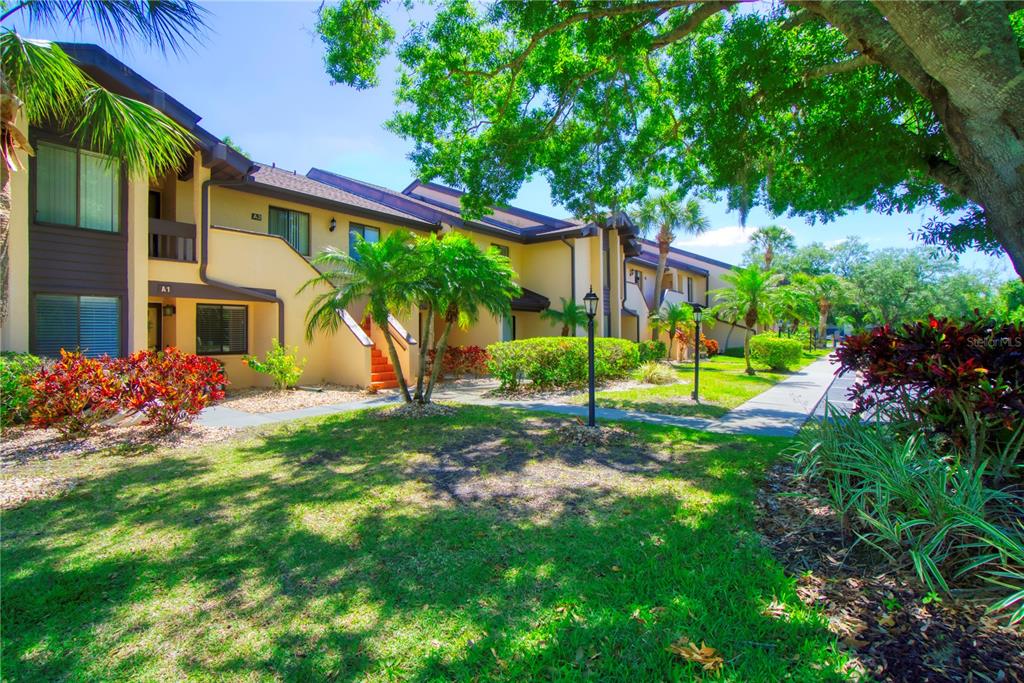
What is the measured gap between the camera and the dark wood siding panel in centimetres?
1014

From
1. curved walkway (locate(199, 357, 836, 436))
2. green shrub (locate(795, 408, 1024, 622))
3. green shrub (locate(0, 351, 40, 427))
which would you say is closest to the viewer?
green shrub (locate(795, 408, 1024, 622))

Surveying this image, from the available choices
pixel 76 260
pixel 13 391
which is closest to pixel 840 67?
pixel 13 391

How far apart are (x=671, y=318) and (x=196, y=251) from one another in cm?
2126

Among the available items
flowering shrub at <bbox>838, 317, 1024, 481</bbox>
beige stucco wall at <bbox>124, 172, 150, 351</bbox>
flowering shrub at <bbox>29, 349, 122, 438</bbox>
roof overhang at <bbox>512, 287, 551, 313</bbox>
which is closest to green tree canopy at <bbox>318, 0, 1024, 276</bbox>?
flowering shrub at <bbox>838, 317, 1024, 481</bbox>

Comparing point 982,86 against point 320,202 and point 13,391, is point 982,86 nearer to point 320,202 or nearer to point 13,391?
point 13,391

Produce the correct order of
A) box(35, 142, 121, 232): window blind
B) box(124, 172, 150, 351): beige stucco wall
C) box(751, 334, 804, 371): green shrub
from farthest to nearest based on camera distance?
box(751, 334, 804, 371): green shrub, box(124, 172, 150, 351): beige stucco wall, box(35, 142, 121, 232): window blind

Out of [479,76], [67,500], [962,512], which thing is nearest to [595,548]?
[962,512]

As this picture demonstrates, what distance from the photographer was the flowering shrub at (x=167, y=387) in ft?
26.6

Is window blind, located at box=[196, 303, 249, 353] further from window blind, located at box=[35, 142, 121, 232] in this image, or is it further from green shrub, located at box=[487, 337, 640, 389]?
green shrub, located at box=[487, 337, 640, 389]

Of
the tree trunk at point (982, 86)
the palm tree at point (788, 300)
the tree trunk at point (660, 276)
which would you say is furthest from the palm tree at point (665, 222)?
the tree trunk at point (982, 86)

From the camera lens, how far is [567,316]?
20438 mm

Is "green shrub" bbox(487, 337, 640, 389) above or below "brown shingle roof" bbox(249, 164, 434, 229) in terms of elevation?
below

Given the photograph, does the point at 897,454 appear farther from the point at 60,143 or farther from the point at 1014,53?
the point at 60,143

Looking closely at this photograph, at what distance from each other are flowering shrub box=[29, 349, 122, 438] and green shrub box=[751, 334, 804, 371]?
23008 millimetres
